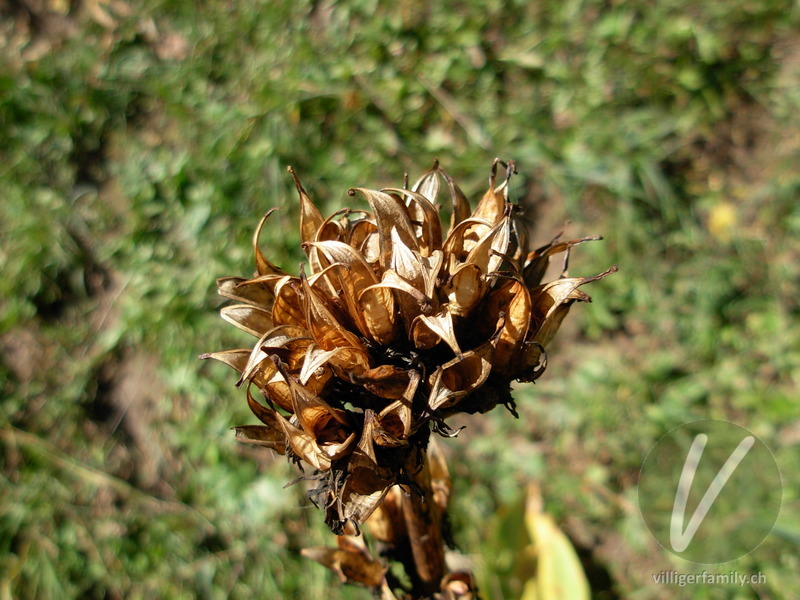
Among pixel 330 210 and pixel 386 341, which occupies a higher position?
pixel 386 341

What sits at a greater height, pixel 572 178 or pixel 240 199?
pixel 240 199

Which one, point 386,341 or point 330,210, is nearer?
point 386,341

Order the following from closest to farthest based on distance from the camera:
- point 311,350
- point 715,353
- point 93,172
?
point 311,350
point 715,353
point 93,172

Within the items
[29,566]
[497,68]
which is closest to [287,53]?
[497,68]

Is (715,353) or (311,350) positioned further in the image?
(715,353)

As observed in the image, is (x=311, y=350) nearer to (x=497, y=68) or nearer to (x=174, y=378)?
(x=174, y=378)
